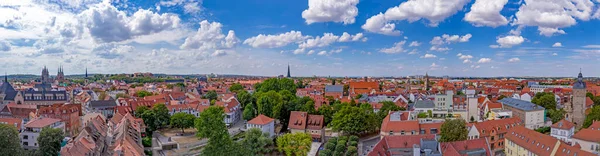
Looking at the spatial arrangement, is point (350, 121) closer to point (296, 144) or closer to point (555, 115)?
point (296, 144)

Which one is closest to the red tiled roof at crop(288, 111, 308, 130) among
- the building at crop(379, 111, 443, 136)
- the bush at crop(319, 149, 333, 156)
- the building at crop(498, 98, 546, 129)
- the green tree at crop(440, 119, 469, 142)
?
the bush at crop(319, 149, 333, 156)

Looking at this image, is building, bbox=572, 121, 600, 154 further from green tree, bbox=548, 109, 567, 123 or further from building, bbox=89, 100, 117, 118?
building, bbox=89, 100, 117, 118

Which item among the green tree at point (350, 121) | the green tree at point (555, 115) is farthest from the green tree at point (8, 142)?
the green tree at point (555, 115)

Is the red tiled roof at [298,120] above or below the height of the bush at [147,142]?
above

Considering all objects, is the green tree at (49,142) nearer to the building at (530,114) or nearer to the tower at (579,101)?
the building at (530,114)

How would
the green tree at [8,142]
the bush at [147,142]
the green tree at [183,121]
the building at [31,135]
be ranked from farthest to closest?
the green tree at [183,121]
the bush at [147,142]
the building at [31,135]
the green tree at [8,142]

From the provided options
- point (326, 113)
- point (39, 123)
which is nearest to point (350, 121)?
point (326, 113)
